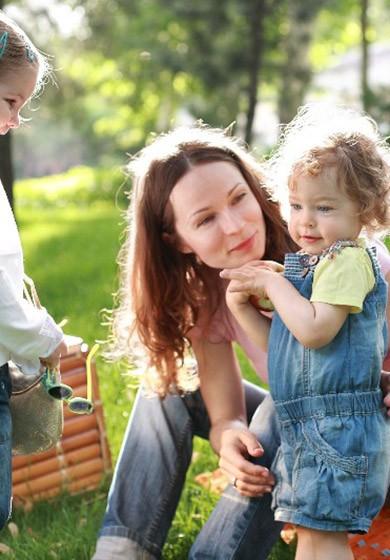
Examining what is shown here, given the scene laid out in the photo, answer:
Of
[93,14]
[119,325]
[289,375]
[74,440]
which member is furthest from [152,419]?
[93,14]

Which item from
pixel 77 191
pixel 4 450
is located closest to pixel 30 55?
pixel 4 450

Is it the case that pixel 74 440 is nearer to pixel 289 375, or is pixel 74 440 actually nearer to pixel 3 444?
pixel 3 444

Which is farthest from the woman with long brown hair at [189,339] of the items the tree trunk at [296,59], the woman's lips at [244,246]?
the tree trunk at [296,59]

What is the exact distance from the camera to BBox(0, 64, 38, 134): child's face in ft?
6.29

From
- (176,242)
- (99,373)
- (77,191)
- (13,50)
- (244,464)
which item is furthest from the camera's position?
(77,191)

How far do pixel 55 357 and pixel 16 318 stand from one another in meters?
0.21

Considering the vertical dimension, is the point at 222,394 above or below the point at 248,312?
below

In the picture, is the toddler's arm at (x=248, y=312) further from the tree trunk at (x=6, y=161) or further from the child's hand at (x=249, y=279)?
the tree trunk at (x=6, y=161)

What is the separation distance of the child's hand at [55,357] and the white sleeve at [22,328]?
3 centimetres

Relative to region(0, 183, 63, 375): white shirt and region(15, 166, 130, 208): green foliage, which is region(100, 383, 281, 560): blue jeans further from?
region(15, 166, 130, 208): green foliage

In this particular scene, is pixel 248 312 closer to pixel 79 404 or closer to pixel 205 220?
pixel 205 220

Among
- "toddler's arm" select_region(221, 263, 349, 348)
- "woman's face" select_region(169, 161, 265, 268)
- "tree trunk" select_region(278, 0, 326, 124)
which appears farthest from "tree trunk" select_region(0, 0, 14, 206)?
"tree trunk" select_region(278, 0, 326, 124)

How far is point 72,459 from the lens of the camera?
9.80 ft

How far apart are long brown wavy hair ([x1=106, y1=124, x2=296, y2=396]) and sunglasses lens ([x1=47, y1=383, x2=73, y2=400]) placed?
434 mm
